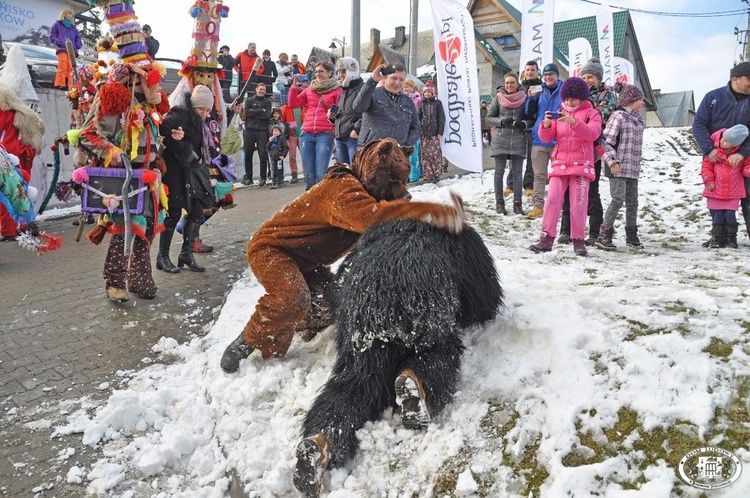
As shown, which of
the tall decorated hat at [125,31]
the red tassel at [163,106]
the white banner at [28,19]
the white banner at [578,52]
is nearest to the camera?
the tall decorated hat at [125,31]

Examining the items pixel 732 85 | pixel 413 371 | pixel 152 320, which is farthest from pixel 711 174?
pixel 152 320

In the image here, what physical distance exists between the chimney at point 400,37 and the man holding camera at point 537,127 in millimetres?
36187

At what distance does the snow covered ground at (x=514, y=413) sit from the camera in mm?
2082

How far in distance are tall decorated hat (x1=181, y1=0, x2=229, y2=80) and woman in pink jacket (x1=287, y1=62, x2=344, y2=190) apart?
7.79 ft

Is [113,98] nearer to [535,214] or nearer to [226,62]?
[535,214]

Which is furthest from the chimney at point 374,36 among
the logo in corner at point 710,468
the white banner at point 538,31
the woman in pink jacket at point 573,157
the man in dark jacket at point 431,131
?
the logo in corner at point 710,468

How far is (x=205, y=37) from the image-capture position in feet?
17.6

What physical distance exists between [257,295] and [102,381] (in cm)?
147

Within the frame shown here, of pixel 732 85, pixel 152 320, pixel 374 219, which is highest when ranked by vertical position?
pixel 732 85

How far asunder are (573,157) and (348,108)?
305 centimetres

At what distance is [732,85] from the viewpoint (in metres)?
5.55

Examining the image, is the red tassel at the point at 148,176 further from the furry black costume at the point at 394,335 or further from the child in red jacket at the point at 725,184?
the child in red jacket at the point at 725,184

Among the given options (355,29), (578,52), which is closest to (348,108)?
(355,29)

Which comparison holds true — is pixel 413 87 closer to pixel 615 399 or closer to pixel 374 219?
pixel 374 219
